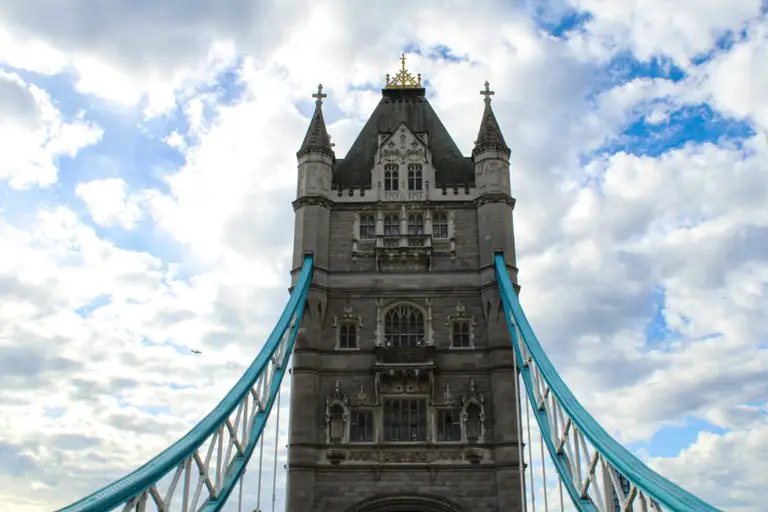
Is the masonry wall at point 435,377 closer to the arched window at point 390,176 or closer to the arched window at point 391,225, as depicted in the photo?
the arched window at point 391,225

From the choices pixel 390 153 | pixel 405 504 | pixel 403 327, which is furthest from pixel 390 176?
pixel 405 504

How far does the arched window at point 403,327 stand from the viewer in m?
30.4

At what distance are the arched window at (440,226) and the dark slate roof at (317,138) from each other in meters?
5.53

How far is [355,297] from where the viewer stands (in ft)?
102

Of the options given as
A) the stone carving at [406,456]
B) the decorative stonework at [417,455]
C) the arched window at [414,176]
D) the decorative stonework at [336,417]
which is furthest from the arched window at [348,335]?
the arched window at [414,176]

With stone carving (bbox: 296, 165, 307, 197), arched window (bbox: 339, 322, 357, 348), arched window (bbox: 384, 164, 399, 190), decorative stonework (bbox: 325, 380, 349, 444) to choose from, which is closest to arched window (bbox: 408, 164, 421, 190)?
arched window (bbox: 384, 164, 399, 190)

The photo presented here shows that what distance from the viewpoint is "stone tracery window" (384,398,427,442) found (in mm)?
28719

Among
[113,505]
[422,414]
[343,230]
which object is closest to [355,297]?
[343,230]

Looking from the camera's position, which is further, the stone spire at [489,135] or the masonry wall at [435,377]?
the stone spire at [489,135]

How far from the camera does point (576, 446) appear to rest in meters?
20.5

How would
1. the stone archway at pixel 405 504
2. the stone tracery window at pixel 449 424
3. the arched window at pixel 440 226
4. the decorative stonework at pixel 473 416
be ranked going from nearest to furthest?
1. the stone archway at pixel 405 504
2. the decorative stonework at pixel 473 416
3. the stone tracery window at pixel 449 424
4. the arched window at pixel 440 226

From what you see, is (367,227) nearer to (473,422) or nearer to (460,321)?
(460,321)

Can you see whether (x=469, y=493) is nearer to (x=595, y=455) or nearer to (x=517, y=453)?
(x=517, y=453)

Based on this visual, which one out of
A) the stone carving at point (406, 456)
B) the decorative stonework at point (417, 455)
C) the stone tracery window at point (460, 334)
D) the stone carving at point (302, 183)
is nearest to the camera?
the decorative stonework at point (417, 455)
